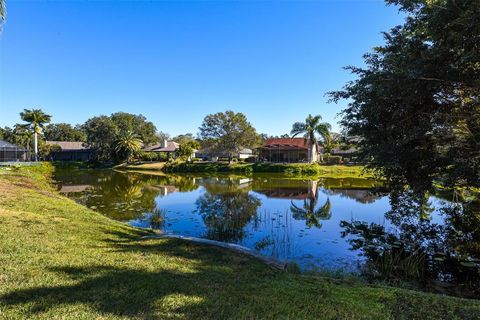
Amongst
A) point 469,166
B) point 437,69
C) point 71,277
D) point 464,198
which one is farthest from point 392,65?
point 464,198

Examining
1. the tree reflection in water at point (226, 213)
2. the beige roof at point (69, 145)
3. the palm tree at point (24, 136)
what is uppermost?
the palm tree at point (24, 136)

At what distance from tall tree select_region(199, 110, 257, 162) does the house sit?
5.51 metres

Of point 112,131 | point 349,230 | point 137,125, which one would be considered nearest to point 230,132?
point 112,131

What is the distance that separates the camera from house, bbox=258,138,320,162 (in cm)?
5638

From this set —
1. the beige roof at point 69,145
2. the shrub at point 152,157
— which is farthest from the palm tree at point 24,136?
the shrub at point 152,157

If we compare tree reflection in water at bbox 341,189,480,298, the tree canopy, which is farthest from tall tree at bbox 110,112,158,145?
tree reflection in water at bbox 341,189,480,298

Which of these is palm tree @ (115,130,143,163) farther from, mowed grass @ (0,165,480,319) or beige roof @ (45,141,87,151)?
mowed grass @ (0,165,480,319)

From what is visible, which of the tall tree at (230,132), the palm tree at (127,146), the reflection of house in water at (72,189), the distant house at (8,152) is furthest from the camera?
the palm tree at (127,146)

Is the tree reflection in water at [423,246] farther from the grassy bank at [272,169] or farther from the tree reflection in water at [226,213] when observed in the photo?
the grassy bank at [272,169]

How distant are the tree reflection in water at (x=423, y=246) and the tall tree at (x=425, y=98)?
206 cm

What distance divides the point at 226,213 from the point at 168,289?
1086 centimetres

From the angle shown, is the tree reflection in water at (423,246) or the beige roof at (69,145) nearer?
the tree reflection in water at (423,246)

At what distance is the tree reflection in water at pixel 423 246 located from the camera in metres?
7.85

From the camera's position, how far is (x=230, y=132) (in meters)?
54.8
